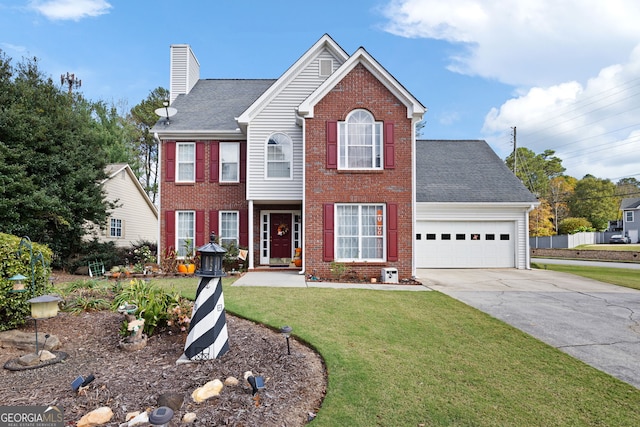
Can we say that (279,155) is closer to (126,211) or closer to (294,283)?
(294,283)

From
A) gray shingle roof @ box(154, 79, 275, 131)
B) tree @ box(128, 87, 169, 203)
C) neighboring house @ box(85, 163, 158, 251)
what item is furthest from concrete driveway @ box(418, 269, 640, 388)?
tree @ box(128, 87, 169, 203)

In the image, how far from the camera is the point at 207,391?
328 cm

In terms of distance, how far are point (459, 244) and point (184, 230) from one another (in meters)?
11.4

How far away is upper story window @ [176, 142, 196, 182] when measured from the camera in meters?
13.5

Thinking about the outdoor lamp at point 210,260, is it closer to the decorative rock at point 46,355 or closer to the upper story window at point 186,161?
the decorative rock at point 46,355

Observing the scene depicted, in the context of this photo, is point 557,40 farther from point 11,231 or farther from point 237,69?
point 11,231

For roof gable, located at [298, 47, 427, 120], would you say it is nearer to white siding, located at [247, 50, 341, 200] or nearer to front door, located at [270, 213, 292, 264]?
white siding, located at [247, 50, 341, 200]

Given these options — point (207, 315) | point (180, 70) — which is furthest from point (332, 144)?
point (180, 70)

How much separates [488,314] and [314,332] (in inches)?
150

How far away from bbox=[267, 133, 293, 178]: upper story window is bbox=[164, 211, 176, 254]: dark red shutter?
408cm

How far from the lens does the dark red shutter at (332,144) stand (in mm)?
11469

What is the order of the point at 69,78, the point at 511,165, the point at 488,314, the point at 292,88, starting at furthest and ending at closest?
1. the point at 511,165
2. the point at 69,78
3. the point at 292,88
4. the point at 488,314

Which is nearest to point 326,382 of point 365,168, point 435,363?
point 435,363

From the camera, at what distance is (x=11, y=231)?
11.2 metres
